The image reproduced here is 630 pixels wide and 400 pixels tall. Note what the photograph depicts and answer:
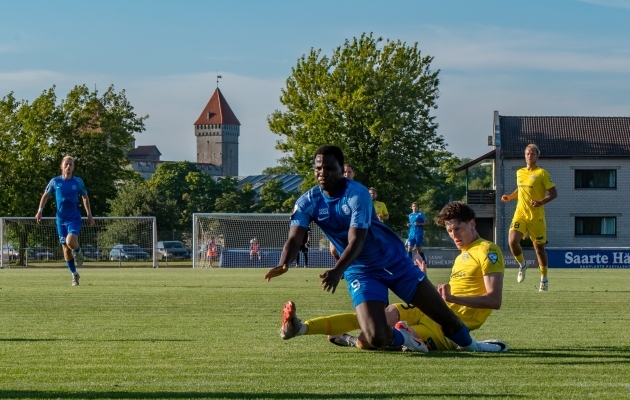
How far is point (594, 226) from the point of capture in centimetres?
6544

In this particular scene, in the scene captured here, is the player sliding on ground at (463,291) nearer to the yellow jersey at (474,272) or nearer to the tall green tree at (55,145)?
the yellow jersey at (474,272)

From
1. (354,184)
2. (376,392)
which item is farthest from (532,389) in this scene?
(354,184)

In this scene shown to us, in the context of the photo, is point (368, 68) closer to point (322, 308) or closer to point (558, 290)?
point (558, 290)

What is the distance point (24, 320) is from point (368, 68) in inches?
2075

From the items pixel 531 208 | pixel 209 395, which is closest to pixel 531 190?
pixel 531 208

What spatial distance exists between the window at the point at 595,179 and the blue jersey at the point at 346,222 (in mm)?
59576

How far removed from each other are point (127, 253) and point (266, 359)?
3711 cm

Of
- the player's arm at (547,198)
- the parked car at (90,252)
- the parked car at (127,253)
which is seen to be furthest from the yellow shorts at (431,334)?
the parked car at (90,252)

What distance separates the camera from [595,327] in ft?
35.3

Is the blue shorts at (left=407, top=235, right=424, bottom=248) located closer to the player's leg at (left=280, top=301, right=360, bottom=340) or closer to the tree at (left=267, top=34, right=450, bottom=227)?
the player's leg at (left=280, top=301, right=360, bottom=340)

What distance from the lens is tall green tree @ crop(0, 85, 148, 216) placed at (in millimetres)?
61438

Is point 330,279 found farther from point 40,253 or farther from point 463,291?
point 40,253

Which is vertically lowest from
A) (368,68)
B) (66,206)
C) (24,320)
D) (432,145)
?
(24,320)

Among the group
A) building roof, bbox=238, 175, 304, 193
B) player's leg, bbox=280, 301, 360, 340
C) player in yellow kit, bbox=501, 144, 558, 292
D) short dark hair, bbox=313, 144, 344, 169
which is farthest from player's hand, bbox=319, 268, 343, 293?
building roof, bbox=238, 175, 304, 193
